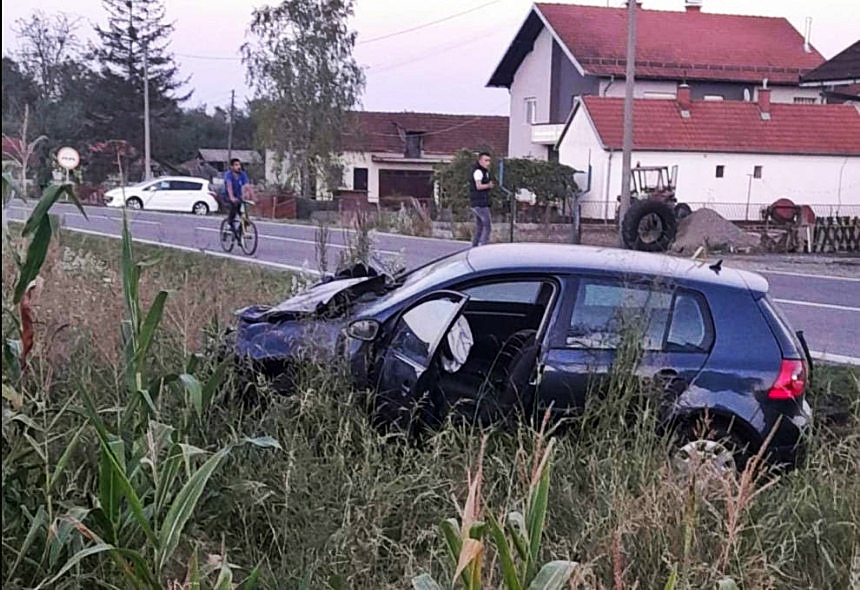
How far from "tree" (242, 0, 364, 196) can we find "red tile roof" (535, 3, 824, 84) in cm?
1096

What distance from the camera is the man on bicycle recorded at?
1734 cm

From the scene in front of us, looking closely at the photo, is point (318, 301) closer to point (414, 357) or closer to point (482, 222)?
point (414, 357)

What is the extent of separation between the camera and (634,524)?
372 centimetres

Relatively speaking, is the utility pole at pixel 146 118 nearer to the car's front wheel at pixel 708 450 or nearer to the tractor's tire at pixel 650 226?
the tractor's tire at pixel 650 226

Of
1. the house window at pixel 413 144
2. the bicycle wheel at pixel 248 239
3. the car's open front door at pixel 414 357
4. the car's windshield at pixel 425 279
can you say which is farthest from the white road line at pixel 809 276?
the house window at pixel 413 144

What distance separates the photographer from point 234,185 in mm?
17484

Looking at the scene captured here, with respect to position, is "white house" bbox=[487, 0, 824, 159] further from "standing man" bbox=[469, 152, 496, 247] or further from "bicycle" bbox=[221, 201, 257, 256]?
"bicycle" bbox=[221, 201, 257, 256]

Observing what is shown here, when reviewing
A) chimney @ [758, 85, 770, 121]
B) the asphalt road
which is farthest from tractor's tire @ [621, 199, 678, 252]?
chimney @ [758, 85, 770, 121]

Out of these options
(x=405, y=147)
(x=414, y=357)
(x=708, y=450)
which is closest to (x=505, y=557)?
(x=708, y=450)

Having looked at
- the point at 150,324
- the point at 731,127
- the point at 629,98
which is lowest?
the point at 150,324

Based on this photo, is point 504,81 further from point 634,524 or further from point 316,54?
point 634,524

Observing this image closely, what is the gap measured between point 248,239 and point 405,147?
3721 cm

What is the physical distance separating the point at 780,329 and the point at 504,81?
44776 millimetres

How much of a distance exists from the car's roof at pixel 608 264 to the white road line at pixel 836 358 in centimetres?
330
